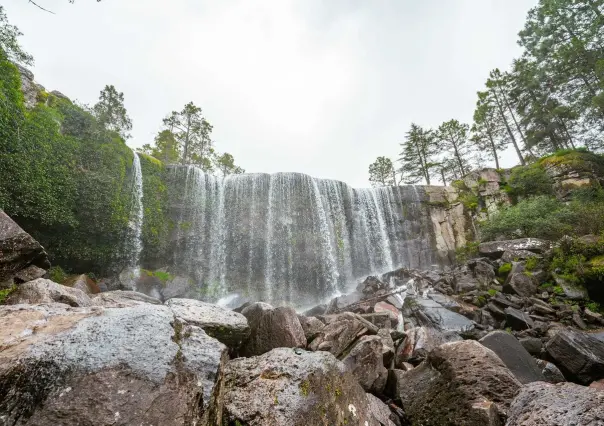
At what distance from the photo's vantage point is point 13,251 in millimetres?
6992

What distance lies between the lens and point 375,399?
3.98 meters

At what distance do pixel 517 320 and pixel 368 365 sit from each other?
19.1ft

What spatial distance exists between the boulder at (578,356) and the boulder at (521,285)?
490 centimetres

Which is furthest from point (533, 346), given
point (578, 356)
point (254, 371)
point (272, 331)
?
point (254, 371)

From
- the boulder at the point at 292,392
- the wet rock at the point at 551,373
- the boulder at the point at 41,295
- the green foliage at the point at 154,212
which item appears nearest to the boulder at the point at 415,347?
the wet rock at the point at 551,373

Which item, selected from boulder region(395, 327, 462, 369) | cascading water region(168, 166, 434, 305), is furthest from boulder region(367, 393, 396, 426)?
cascading water region(168, 166, 434, 305)

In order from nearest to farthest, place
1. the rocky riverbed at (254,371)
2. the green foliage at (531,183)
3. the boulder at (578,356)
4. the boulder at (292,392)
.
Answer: the rocky riverbed at (254,371), the boulder at (292,392), the boulder at (578,356), the green foliage at (531,183)

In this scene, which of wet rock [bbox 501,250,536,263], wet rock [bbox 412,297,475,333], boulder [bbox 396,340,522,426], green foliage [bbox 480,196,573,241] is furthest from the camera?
green foliage [bbox 480,196,573,241]

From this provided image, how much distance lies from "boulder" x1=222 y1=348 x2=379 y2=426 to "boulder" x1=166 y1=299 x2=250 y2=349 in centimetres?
78

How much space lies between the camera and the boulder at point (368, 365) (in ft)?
14.3

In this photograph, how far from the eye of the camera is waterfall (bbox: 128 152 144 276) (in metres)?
17.8

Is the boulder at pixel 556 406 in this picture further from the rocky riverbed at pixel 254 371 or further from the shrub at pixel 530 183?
the shrub at pixel 530 183

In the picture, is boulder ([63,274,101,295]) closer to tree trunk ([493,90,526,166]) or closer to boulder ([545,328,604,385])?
boulder ([545,328,604,385])

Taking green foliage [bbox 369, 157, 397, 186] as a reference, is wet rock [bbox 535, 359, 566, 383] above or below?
below
